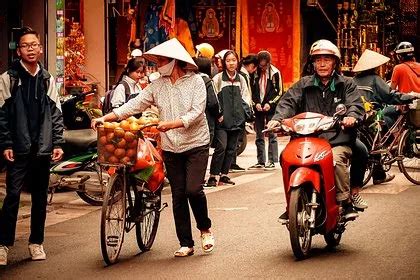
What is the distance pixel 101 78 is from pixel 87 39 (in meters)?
0.84

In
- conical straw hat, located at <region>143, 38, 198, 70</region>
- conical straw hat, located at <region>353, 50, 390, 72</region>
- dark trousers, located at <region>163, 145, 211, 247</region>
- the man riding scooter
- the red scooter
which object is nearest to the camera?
the red scooter

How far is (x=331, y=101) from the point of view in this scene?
35.2 ft

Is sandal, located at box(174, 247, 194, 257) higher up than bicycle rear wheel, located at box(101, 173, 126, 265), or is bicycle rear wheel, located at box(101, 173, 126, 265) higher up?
bicycle rear wheel, located at box(101, 173, 126, 265)

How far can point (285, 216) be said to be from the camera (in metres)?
10.2

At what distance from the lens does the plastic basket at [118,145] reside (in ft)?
33.1

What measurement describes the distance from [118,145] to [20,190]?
107 centimetres

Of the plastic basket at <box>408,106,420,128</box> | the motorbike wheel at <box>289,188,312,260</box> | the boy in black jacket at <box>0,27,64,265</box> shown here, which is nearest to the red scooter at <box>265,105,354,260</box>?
the motorbike wheel at <box>289,188,312,260</box>

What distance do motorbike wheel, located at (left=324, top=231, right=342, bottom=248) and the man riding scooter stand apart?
231mm

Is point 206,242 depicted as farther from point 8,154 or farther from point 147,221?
point 8,154

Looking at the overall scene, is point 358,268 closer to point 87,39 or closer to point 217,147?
point 217,147

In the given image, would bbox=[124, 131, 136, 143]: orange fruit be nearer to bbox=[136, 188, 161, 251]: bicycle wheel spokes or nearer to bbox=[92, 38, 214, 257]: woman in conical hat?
bbox=[92, 38, 214, 257]: woman in conical hat

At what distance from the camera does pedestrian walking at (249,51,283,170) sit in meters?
19.4

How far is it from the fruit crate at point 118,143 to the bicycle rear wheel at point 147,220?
29.1 inches

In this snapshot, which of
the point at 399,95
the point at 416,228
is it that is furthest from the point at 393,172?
the point at 416,228
